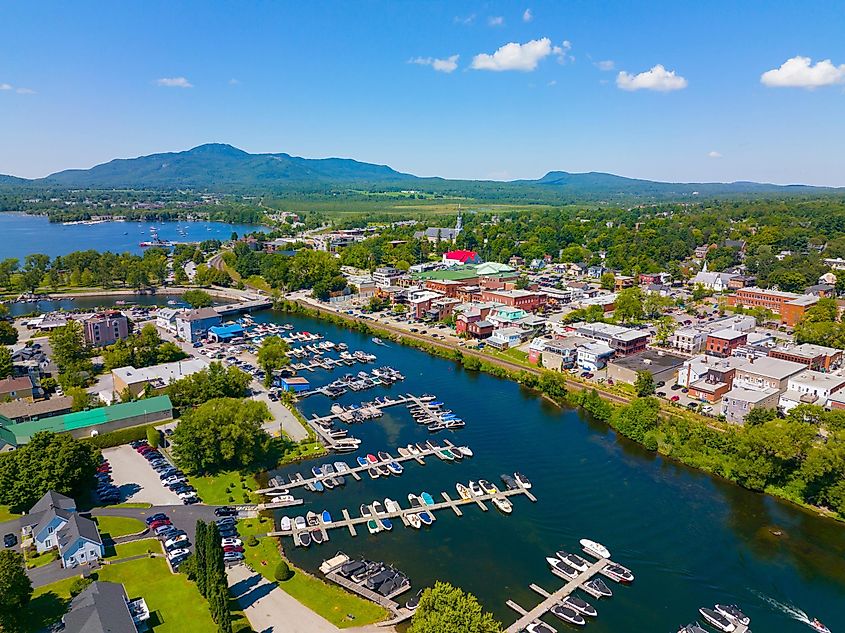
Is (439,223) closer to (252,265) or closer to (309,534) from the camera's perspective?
(252,265)

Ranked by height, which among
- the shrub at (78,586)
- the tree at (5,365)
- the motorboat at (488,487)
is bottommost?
the motorboat at (488,487)

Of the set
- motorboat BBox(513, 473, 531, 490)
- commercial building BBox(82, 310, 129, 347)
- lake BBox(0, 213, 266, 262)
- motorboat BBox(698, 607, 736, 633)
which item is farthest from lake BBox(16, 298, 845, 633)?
lake BBox(0, 213, 266, 262)

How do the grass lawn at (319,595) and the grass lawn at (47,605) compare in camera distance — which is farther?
the grass lawn at (319,595)

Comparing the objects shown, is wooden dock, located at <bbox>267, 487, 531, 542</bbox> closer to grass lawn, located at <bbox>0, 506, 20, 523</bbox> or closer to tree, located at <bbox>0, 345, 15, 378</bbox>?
grass lawn, located at <bbox>0, 506, 20, 523</bbox>

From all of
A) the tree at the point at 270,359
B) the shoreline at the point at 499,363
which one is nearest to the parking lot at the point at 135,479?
the tree at the point at 270,359

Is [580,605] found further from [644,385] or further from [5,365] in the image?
[5,365]

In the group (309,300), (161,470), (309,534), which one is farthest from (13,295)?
(309,534)

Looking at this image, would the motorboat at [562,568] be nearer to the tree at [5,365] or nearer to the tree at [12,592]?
the tree at [12,592]
